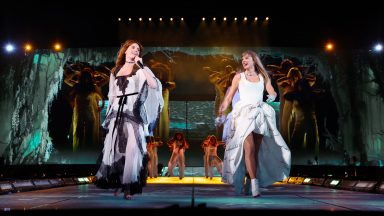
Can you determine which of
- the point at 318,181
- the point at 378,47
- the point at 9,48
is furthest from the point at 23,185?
the point at 378,47

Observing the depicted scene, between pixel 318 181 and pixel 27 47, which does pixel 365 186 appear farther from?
pixel 27 47

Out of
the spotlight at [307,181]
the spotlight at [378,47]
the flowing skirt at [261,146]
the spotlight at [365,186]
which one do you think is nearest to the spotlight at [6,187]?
the flowing skirt at [261,146]

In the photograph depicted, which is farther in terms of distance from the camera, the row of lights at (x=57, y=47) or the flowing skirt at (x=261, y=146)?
the row of lights at (x=57, y=47)

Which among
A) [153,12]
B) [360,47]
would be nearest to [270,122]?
[153,12]

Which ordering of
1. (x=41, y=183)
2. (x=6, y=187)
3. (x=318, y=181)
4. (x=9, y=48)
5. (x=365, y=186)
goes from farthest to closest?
(x=9, y=48), (x=318, y=181), (x=41, y=183), (x=365, y=186), (x=6, y=187)

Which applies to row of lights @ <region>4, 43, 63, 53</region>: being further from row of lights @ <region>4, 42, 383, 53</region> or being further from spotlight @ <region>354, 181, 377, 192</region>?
spotlight @ <region>354, 181, 377, 192</region>

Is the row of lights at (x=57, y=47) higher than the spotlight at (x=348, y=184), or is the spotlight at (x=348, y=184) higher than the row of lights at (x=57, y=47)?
the row of lights at (x=57, y=47)

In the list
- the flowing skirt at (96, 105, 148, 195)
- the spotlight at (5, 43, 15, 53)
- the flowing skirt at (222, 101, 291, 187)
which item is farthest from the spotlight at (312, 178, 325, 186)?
the spotlight at (5, 43, 15, 53)

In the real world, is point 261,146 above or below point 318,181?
above

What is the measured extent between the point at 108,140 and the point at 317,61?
53.0 feet

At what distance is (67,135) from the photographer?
19625 millimetres

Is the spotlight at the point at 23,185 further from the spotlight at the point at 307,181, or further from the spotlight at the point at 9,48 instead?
the spotlight at the point at 9,48

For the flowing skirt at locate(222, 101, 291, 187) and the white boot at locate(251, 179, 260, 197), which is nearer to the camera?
the white boot at locate(251, 179, 260, 197)

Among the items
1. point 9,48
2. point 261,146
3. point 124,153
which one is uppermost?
point 9,48
